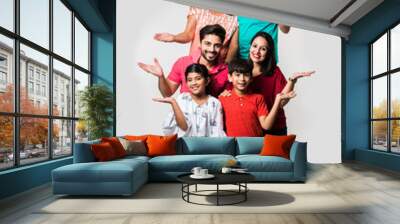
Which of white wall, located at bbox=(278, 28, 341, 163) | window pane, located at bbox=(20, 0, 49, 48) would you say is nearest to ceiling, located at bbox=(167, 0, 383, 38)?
white wall, located at bbox=(278, 28, 341, 163)

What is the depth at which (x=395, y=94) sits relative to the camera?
8.16 m

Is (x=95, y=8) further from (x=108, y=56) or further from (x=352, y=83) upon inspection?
(x=352, y=83)

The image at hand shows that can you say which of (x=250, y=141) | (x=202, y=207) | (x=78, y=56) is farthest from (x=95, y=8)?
(x=202, y=207)

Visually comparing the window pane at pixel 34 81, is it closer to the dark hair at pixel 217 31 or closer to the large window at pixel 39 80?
the large window at pixel 39 80

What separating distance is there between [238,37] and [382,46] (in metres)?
3.39

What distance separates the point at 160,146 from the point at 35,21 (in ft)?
9.34

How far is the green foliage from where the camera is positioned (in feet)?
25.2

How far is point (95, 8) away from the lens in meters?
7.43

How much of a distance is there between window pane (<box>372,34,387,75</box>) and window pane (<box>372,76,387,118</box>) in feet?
0.76

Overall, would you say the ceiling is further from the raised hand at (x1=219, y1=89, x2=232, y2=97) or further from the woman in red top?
the raised hand at (x1=219, y1=89, x2=232, y2=97)

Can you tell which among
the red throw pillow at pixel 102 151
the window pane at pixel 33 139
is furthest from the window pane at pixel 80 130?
the red throw pillow at pixel 102 151

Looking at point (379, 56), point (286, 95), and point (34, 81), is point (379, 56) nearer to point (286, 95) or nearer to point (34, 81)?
point (286, 95)

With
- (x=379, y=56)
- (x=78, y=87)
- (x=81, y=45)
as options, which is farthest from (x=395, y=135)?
(x=81, y=45)

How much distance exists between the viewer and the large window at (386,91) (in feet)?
26.5
